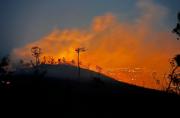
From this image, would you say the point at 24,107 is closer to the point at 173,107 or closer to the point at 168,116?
the point at 168,116

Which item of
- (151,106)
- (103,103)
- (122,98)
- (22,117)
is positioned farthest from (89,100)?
(22,117)

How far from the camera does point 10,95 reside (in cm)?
5706

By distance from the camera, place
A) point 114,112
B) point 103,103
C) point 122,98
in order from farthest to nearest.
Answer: point 122,98 < point 103,103 < point 114,112

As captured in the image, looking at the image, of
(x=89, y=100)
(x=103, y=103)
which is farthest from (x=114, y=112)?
(x=89, y=100)

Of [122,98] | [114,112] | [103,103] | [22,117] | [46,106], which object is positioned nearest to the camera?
[22,117]

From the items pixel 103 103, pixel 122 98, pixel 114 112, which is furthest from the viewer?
pixel 122 98

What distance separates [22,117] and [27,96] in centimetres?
543

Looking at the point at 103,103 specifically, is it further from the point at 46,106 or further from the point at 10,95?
the point at 10,95

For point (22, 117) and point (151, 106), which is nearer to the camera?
point (22, 117)

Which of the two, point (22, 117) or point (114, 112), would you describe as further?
point (114, 112)

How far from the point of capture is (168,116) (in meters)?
63.9

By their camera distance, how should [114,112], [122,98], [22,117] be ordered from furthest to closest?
Result: 1. [122,98]
2. [114,112]
3. [22,117]

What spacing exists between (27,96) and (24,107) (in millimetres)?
2536

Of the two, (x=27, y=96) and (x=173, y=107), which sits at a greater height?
(x=27, y=96)
